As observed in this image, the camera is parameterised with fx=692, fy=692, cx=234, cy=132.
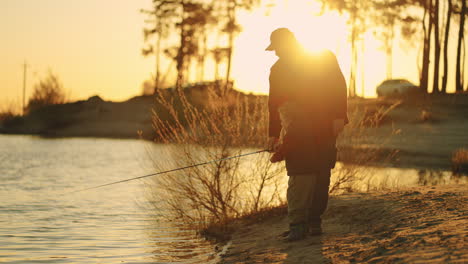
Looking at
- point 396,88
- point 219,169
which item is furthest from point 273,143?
point 396,88

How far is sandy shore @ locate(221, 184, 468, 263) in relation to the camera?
554 cm

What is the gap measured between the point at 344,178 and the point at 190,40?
1404 inches

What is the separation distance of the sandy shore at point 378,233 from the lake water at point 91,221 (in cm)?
83

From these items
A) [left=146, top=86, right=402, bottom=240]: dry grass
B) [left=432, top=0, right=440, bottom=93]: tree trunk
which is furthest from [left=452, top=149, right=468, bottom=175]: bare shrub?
[left=432, top=0, right=440, bottom=93]: tree trunk

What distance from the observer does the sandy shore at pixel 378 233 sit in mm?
5543

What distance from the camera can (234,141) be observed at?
9109 mm

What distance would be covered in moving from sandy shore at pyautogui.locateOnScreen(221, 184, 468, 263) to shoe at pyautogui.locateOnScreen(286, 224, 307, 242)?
7 cm

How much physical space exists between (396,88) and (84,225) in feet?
97.0

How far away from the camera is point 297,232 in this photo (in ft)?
22.5

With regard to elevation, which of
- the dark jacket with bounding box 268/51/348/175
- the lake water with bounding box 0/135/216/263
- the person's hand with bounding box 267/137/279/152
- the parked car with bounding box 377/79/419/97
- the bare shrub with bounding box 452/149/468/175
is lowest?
the lake water with bounding box 0/135/216/263

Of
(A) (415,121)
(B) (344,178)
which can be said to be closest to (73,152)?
(A) (415,121)

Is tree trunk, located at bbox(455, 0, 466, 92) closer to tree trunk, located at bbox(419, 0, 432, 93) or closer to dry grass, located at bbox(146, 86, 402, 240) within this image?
tree trunk, located at bbox(419, 0, 432, 93)

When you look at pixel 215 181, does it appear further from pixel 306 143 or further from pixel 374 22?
pixel 374 22

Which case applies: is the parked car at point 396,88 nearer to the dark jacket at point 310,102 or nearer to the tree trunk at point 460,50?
the tree trunk at point 460,50
